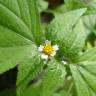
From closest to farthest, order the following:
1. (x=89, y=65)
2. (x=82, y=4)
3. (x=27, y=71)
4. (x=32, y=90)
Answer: (x=27, y=71), (x=89, y=65), (x=82, y=4), (x=32, y=90)

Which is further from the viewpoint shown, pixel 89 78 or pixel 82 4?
pixel 82 4

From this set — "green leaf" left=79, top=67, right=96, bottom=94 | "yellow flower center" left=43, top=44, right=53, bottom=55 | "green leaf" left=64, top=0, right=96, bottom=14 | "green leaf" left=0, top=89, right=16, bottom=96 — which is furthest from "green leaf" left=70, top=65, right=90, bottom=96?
"green leaf" left=0, top=89, right=16, bottom=96

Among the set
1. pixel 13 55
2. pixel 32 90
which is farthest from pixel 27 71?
pixel 32 90

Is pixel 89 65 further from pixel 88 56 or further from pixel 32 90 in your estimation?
pixel 32 90

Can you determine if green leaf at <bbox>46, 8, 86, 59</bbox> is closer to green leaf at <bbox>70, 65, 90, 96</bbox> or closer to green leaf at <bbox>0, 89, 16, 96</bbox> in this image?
green leaf at <bbox>70, 65, 90, 96</bbox>

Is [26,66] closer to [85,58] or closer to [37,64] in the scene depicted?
[37,64]

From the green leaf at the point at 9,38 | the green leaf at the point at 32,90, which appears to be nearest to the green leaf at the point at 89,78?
the green leaf at the point at 9,38

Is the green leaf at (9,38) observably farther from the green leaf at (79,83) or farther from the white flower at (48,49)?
the green leaf at (79,83)
